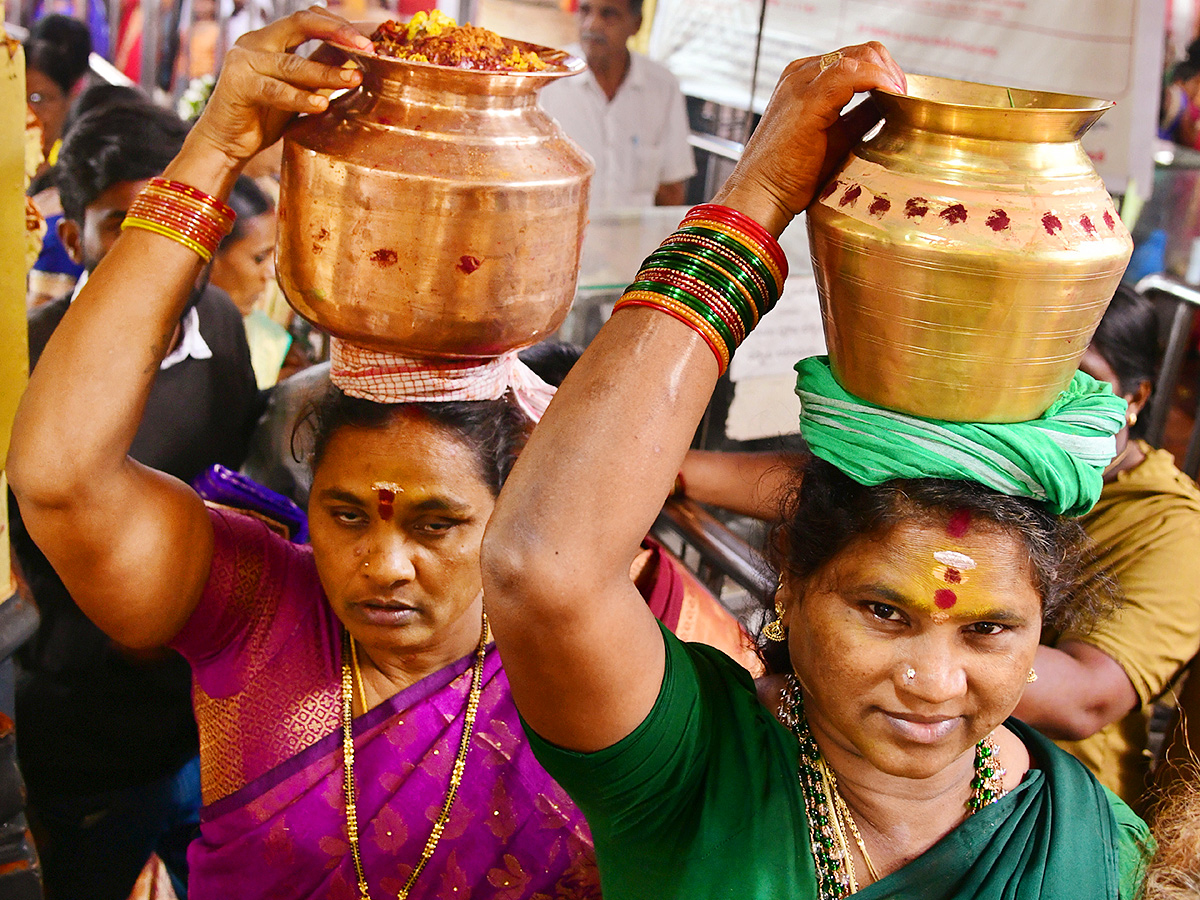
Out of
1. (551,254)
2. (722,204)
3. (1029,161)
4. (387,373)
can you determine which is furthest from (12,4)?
(1029,161)

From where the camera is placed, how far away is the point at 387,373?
1.64 meters

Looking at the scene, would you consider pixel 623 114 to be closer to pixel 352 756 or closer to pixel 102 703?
pixel 102 703

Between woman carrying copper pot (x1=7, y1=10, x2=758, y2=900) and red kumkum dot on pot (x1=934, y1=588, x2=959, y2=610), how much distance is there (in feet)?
2.57

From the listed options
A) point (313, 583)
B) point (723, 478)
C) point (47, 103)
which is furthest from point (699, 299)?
point (47, 103)

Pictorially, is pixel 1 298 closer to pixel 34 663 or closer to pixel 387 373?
pixel 387 373

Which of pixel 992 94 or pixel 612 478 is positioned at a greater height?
pixel 992 94

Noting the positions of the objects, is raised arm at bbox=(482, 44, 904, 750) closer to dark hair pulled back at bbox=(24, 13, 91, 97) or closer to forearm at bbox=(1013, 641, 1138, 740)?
forearm at bbox=(1013, 641, 1138, 740)

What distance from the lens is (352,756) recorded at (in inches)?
74.3

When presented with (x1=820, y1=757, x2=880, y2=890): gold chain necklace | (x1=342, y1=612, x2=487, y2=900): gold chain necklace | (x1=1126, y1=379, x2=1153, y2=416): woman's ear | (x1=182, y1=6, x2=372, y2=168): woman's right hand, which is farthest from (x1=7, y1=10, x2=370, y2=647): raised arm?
(x1=1126, y1=379, x2=1153, y2=416): woman's ear

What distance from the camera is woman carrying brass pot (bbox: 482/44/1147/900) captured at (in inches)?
41.5

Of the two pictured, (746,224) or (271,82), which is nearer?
(746,224)

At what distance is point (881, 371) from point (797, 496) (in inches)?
13.8

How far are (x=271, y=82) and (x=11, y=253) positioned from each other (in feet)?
2.06

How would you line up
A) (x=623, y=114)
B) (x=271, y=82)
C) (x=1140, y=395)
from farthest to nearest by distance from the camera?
(x=623, y=114), (x=1140, y=395), (x=271, y=82)
